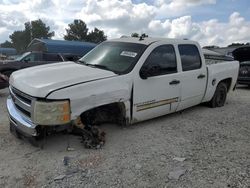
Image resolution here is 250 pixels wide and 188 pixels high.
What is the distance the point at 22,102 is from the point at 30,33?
271ft

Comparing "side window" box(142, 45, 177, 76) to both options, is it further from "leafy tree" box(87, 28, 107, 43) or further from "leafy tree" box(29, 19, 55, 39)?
"leafy tree" box(29, 19, 55, 39)

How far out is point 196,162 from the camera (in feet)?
13.7

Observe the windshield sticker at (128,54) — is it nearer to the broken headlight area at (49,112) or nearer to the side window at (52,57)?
the broken headlight area at (49,112)

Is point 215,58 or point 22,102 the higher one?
point 215,58

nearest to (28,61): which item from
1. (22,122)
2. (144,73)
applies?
(144,73)

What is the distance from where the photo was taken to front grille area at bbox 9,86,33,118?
4172 mm

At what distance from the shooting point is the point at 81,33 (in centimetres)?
6425

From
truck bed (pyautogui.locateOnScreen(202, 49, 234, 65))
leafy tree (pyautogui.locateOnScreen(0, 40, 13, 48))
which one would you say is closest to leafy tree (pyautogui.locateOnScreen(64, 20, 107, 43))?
leafy tree (pyautogui.locateOnScreen(0, 40, 13, 48))

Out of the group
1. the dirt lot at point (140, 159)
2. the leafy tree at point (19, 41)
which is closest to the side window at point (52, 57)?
the dirt lot at point (140, 159)

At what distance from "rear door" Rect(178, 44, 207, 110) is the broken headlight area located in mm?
2900

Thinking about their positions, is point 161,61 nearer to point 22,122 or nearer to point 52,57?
point 22,122

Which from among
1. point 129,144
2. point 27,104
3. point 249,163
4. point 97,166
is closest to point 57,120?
point 27,104

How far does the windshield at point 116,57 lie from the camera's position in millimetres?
5215

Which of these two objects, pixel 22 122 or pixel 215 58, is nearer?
pixel 22 122
